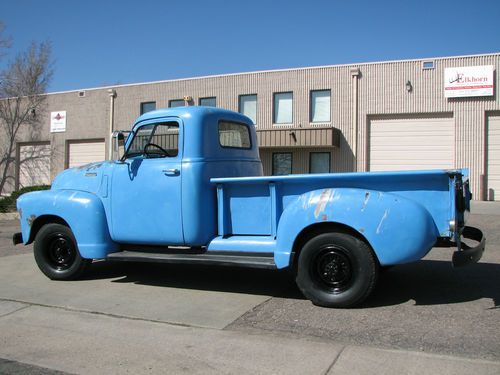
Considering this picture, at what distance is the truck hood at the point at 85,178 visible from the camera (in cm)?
678

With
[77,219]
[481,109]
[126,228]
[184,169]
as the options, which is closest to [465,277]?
[184,169]

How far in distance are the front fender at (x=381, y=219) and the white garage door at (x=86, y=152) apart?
91.1 ft

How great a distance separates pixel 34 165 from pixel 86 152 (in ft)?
15.7

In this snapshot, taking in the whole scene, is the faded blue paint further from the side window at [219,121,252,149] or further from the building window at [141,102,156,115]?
the building window at [141,102,156,115]

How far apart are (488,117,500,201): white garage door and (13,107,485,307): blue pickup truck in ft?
60.6

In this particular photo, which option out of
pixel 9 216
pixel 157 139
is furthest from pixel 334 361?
pixel 9 216

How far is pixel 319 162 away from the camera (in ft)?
83.0

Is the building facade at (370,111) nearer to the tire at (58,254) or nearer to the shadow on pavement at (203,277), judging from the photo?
the shadow on pavement at (203,277)

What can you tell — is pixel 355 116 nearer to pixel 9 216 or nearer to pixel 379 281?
pixel 9 216

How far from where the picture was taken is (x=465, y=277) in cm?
661

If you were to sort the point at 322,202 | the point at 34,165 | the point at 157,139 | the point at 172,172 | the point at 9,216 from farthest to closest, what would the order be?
the point at 34,165 < the point at 9,216 < the point at 157,139 < the point at 172,172 < the point at 322,202

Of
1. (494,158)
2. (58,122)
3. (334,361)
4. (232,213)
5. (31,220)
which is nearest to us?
(334,361)

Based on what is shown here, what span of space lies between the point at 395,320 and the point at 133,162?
3.75m

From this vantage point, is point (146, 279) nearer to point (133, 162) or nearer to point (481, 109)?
point (133, 162)
